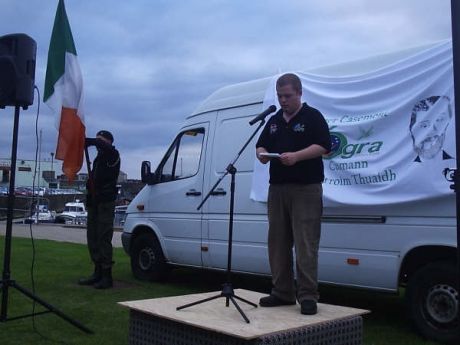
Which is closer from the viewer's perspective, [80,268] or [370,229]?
[370,229]

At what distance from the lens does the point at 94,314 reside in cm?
639

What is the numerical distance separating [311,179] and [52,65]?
10.9ft

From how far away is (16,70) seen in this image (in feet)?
18.1

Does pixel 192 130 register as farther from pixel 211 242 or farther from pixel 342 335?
pixel 342 335

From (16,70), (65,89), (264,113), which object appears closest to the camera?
(264,113)

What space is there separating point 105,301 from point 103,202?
1.39 metres

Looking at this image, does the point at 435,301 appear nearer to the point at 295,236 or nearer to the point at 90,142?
the point at 295,236

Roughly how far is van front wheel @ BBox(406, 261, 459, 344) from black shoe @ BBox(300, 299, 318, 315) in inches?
58.4

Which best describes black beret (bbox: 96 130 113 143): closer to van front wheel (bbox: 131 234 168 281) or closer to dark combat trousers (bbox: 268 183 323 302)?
van front wheel (bbox: 131 234 168 281)

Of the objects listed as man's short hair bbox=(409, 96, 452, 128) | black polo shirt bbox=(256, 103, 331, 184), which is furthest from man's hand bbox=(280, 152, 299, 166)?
man's short hair bbox=(409, 96, 452, 128)

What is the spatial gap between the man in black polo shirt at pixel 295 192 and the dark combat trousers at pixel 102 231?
371 centimetres

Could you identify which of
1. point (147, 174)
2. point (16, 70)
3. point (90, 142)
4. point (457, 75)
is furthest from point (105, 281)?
point (457, 75)

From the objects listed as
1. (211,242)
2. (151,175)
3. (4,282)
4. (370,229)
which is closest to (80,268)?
(151,175)

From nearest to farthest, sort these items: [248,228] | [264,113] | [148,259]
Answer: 1. [264,113]
2. [248,228]
3. [148,259]
